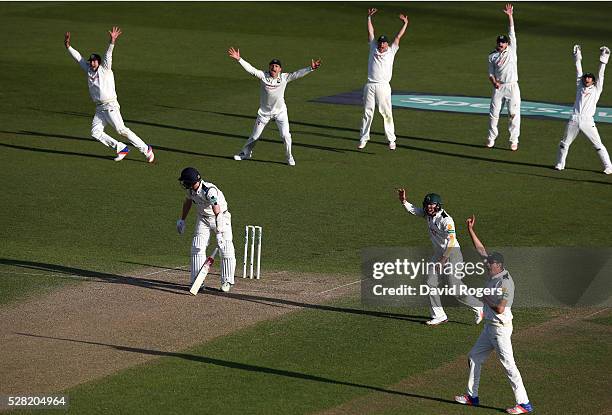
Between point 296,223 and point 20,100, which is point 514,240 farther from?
point 20,100

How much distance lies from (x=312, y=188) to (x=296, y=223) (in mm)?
2464

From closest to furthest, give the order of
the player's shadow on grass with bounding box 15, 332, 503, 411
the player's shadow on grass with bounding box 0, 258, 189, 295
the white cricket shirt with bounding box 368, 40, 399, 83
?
1. the player's shadow on grass with bounding box 15, 332, 503, 411
2. the player's shadow on grass with bounding box 0, 258, 189, 295
3. the white cricket shirt with bounding box 368, 40, 399, 83

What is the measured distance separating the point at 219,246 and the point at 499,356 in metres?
5.31

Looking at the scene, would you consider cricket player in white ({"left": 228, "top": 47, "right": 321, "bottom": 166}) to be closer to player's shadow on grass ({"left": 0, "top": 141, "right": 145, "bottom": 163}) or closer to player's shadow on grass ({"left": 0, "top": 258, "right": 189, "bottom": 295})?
player's shadow on grass ({"left": 0, "top": 141, "right": 145, "bottom": 163})

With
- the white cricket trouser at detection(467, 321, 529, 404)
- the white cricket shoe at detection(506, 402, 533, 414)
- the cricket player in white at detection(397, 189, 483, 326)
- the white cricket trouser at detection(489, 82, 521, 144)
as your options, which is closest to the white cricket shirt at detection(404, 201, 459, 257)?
the cricket player in white at detection(397, 189, 483, 326)

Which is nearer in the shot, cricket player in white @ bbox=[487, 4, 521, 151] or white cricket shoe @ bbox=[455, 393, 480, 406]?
white cricket shoe @ bbox=[455, 393, 480, 406]

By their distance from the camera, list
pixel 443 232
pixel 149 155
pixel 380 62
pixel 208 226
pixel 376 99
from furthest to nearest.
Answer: pixel 376 99, pixel 380 62, pixel 149 155, pixel 208 226, pixel 443 232

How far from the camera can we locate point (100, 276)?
17.7 m

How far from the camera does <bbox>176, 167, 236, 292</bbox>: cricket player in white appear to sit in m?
16.5

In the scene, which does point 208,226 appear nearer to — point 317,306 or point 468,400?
point 317,306

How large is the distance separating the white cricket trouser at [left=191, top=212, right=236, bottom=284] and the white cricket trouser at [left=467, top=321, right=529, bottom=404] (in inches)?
193

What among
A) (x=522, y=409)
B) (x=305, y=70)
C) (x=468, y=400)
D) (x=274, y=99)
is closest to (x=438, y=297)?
(x=468, y=400)

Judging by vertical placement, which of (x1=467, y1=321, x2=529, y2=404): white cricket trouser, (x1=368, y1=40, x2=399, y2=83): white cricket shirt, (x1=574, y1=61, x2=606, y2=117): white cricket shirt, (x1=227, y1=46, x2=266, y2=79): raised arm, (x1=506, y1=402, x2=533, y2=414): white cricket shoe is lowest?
(x1=506, y1=402, x2=533, y2=414): white cricket shoe

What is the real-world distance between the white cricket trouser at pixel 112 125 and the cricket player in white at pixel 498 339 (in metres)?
12.9
